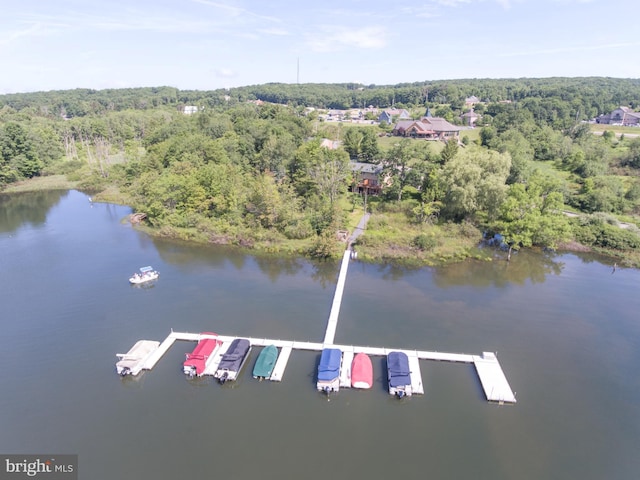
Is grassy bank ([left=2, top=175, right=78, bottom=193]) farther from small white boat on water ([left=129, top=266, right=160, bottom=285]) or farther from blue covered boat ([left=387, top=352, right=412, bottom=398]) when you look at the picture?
blue covered boat ([left=387, top=352, right=412, bottom=398])

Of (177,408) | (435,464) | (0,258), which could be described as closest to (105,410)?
(177,408)

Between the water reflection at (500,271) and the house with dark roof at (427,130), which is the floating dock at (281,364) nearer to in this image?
the water reflection at (500,271)

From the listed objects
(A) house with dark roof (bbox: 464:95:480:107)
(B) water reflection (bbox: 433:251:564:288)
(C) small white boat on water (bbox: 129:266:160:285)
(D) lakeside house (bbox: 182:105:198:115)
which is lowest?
(B) water reflection (bbox: 433:251:564:288)

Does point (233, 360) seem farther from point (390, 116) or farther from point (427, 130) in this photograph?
point (390, 116)

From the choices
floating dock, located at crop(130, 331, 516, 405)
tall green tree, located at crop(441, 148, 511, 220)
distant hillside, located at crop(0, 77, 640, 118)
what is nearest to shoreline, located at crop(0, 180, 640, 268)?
tall green tree, located at crop(441, 148, 511, 220)

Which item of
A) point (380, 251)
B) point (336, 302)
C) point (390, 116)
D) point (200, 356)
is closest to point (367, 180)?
point (380, 251)

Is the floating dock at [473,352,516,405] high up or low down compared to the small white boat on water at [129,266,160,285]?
down
